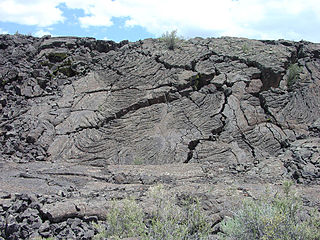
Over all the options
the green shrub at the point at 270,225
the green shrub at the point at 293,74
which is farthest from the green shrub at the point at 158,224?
the green shrub at the point at 293,74

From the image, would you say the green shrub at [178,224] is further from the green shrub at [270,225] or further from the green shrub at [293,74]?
the green shrub at [293,74]

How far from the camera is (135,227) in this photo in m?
3.79

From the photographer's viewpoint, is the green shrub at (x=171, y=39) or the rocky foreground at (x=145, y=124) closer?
the rocky foreground at (x=145, y=124)

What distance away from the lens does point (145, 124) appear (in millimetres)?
7910

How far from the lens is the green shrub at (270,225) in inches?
129

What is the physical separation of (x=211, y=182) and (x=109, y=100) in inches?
145

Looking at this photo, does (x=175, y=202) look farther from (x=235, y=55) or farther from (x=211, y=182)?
(x=235, y=55)

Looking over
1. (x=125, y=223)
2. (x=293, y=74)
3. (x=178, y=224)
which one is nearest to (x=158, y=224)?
(x=125, y=223)

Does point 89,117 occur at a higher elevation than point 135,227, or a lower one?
higher

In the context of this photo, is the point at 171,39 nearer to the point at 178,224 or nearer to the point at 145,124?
the point at 145,124

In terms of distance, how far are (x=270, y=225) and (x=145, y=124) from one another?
4.83m

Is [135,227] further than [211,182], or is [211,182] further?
[211,182]

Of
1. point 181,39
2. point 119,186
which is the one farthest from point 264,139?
point 181,39

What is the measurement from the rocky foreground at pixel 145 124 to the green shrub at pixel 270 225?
71 cm
